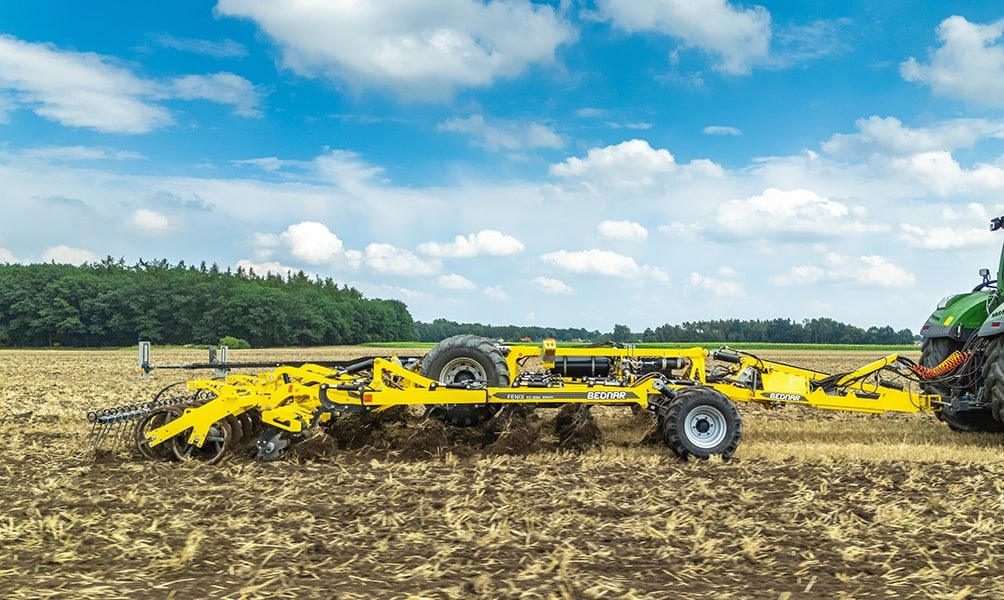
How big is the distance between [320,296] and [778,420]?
239 feet

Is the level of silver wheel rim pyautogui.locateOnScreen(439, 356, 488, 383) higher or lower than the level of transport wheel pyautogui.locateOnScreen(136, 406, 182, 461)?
higher

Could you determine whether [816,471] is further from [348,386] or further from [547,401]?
[348,386]

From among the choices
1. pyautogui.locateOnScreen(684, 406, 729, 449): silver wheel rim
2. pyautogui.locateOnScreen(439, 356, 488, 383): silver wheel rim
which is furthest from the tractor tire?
pyautogui.locateOnScreen(684, 406, 729, 449): silver wheel rim

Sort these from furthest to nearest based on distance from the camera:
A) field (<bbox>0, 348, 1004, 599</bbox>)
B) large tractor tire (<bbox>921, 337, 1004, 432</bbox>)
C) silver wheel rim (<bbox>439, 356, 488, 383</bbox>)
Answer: large tractor tire (<bbox>921, 337, 1004, 432</bbox>) < silver wheel rim (<bbox>439, 356, 488, 383</bbox>) < field (<bbox>0, 348, 1004, 599</bbox>)

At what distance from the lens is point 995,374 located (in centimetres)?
926

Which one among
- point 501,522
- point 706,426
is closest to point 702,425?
point 706,426

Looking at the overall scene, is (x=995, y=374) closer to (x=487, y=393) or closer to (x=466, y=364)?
(x=487, y=393)

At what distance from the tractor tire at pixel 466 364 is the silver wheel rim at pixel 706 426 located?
6.37 ft

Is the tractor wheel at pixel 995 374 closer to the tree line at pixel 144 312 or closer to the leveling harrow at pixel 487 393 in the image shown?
the leveling harrow at pixel 487 393

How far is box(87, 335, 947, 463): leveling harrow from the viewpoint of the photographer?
27.3 ft

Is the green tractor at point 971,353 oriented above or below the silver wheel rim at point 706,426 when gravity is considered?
above

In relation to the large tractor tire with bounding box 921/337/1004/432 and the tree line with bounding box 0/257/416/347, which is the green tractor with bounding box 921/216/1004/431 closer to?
the large tractor tire with bounding box 921/337/1004/432

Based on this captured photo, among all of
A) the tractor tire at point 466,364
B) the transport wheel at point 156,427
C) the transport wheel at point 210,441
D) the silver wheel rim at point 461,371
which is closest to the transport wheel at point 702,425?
the tractor tire at point 466,364

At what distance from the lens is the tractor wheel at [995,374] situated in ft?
30.1
